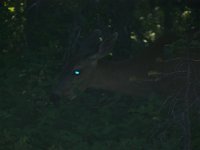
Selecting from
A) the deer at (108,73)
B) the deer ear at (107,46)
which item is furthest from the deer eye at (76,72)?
the deer ear at (107,46)

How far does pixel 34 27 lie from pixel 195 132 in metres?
3.62

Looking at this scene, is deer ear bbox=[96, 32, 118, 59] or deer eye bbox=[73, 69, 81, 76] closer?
deer ear bbox=[96, 32, 118, 59]

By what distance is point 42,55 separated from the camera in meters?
8.54

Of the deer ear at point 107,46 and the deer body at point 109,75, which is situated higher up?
the deer ear at point 107,46

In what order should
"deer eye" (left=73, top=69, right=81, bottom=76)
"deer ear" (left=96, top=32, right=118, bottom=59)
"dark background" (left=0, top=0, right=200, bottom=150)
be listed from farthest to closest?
"deer eye" (left=73, top=69, right=81, bottom=76) → "deer ear" (left=96, top=32, right=118, bottom=59) → "dark background" (left=0, top=0, right=200, bottom=150)

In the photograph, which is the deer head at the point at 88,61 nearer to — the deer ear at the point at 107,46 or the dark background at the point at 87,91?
the deer ear at the point at 107,46

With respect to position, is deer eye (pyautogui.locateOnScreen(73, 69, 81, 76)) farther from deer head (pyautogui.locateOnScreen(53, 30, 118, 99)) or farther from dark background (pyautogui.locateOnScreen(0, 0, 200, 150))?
dark background (pyautogui.locateOnScreen(0, 0, 200, 150))

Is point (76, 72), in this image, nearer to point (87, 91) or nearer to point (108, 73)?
point (87, 91)

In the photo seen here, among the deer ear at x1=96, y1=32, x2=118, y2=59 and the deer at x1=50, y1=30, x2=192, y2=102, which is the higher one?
the deer ear at x1=96, y1=32, x2=118, y2=59

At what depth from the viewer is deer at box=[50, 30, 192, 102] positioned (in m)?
8.68

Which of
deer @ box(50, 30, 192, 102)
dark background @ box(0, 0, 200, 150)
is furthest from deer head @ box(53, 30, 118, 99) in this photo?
dark background @ box(0, 0, 200, 150)

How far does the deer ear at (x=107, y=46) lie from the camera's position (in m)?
8.80

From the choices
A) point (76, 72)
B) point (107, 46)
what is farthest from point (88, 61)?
point (107, 46)

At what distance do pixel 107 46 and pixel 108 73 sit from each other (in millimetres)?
593
